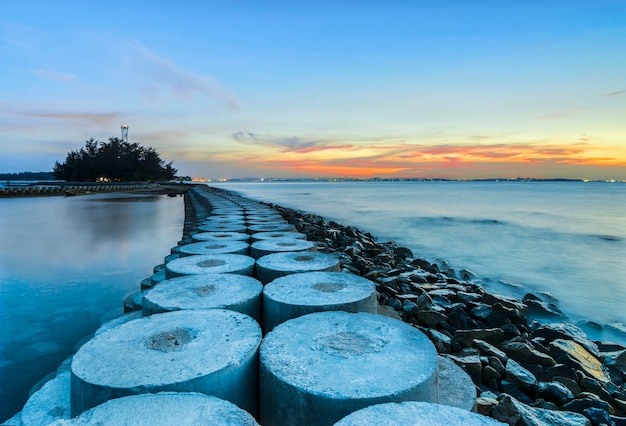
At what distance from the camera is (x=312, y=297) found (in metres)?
2.94

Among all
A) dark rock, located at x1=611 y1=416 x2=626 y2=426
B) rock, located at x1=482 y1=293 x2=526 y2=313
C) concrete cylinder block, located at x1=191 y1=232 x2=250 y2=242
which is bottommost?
rock, located at x1=482 y1=293 x2=526 y2=313

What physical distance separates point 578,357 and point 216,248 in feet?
14.8

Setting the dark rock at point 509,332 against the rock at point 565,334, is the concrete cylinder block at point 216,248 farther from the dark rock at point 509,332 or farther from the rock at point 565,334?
the rock at point 565,334

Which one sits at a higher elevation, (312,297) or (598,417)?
(312,297)

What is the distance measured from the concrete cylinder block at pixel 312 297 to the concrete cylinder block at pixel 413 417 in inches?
48.0

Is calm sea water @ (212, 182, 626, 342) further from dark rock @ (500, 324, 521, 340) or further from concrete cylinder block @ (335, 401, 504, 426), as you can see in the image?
concrete cylinder block @ (335, 401, 504, 426)

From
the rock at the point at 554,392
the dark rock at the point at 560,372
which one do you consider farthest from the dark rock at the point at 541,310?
the rock at the point at 554,392

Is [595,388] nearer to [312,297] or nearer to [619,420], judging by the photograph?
[619,420]

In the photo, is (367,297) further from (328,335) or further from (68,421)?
(68,421)

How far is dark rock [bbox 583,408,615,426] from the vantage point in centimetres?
274

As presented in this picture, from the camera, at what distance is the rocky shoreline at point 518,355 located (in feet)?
9.12

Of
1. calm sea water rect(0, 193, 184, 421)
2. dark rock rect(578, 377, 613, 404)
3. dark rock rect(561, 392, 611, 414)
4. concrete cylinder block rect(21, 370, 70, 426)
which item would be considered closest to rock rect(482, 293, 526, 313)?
dark rock rect(578, 377, 613, 404)

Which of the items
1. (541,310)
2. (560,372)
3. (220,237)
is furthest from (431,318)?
(220,237)

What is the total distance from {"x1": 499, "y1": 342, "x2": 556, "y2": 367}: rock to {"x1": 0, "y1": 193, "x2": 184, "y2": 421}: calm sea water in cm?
477
